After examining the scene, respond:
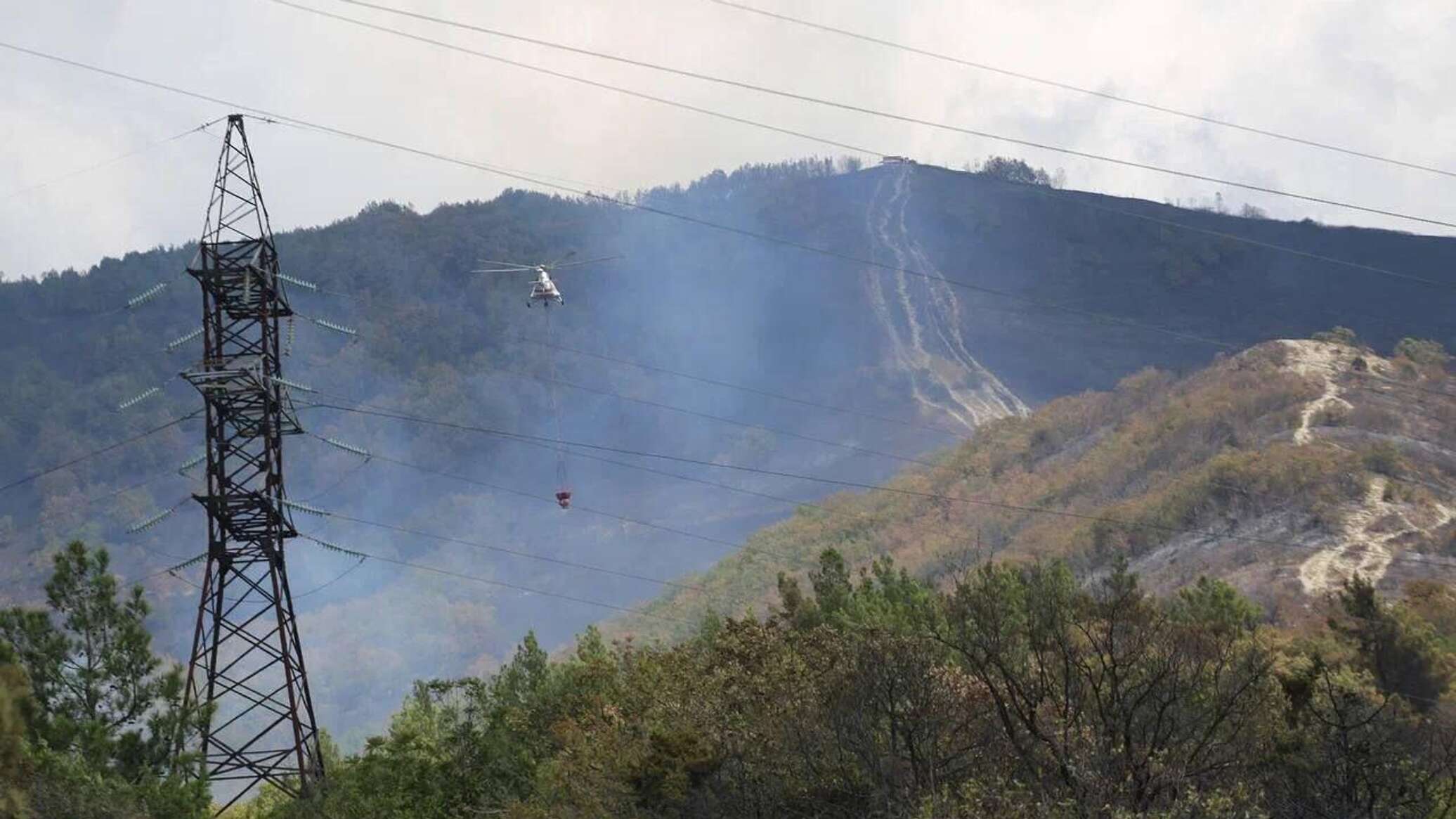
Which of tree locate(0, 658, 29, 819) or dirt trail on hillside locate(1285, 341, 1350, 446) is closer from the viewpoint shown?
tree locate(0, 658, 29, 819)

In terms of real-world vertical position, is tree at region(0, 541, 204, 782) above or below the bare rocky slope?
below

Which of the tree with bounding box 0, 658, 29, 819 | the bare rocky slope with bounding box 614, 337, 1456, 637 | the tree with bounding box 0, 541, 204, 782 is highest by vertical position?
the bare rocky slope with bounding box 614, 337, 1456, 637

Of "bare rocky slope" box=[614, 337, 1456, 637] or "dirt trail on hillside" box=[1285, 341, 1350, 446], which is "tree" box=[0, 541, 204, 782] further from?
"dirt trail on hillside" box=[1285, 341, 1350, 446]

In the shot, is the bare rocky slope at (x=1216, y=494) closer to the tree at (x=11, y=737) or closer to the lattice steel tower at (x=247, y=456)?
the lattice steel tower at (x=247, y=456)

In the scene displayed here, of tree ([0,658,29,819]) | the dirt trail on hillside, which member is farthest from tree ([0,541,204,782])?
the dirt trail on hillside

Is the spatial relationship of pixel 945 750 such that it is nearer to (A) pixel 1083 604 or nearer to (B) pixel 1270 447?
(A) pixel 1083 604

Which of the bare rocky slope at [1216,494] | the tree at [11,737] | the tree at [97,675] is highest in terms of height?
the bare rocky slope at [1216,494]

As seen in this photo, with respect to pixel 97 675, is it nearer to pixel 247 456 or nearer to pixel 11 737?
pixel 247 456

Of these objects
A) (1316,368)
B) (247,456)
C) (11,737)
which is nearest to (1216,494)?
(1316,368)

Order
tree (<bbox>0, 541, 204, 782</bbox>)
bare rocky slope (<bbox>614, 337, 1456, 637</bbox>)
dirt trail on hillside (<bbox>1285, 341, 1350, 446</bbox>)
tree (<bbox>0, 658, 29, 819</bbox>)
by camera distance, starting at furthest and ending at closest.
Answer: dirt trail on hillside (<bbox>1285, 341, 1350, 446</bbox>)
bare rocky slope (<bbox>614, 337, 1456, 637</bbox>)
tree (<bbox>0, 541, 204, 782</bbox>)
tree (<bbox>0, 658, 29, 819</bbox>)

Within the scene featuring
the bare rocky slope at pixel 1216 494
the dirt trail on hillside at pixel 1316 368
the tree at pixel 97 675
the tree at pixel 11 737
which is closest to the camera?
the tree at pixel 11 737

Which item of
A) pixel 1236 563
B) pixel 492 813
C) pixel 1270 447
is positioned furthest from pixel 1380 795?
pixel 1270 447

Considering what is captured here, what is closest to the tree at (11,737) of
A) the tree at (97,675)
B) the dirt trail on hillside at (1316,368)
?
the tree at (97,675)

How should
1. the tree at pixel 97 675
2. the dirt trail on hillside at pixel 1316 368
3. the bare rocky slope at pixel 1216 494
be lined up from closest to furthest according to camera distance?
the tree at pixel 97 675 → the bare rocky slope at pixel 1216 494 → the dirt trail on hillside at pixel 1316 368
